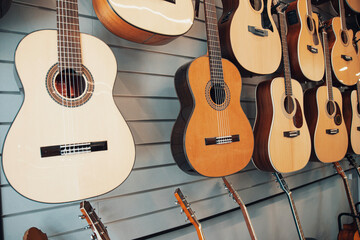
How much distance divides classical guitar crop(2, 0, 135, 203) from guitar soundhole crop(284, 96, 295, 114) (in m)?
1.08

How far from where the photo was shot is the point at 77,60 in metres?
0.84

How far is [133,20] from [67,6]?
245 millimetres

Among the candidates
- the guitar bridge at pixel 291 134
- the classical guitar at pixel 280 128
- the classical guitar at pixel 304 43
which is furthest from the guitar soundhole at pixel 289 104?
the classical guitar at pixel 304 43

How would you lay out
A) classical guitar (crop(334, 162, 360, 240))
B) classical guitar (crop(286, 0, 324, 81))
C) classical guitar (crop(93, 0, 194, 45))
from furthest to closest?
classical guitar (crop(334, 162, 360, 240)) → classical guitar (crop(286, 0, 324, 81)) → classical guitar (crop(93, 0, 194, 45))

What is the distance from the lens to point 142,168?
127 cm

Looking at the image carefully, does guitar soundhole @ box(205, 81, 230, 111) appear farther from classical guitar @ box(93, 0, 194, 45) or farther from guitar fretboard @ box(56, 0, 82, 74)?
guitar fretboard @ box(56, 0, 82, 74)

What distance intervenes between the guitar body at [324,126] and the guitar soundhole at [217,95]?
0.91 meters

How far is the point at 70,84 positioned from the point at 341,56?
2.27 meters

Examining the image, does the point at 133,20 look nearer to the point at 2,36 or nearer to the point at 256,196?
the point at 2,36

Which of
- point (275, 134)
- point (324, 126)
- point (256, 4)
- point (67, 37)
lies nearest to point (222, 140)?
point (275, 134)

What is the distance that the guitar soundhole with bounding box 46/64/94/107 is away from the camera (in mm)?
796

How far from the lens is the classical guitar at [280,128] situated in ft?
4.55

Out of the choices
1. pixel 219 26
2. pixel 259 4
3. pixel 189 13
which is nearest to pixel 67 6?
pixel 189 13

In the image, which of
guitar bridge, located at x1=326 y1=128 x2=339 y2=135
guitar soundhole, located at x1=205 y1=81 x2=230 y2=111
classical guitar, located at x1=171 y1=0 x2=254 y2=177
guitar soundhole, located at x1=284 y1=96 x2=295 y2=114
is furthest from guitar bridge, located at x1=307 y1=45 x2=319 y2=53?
guitar soundhole, located at x1=205 y1=81 x2=230 y2=111
